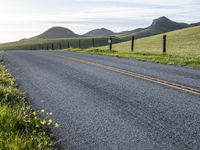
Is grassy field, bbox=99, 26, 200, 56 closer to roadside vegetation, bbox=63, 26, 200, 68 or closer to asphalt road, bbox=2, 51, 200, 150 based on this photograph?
roadside vegetation, bbox=63, 26, 200, 68

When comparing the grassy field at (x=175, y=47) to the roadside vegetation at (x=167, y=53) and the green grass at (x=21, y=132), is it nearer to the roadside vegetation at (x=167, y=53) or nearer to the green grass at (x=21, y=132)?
the roadside vegetation at (x=167, y=53)

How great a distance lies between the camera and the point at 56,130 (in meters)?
5.89

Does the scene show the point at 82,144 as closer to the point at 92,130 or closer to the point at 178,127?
the point at 92,130

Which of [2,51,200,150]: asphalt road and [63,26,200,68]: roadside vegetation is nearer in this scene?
[2,51,200,150]: asphalt road

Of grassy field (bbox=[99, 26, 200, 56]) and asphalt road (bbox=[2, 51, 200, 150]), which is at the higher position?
asphalt road (bbox=[2, 51, 200, 150])

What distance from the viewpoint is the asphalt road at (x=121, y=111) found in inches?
201

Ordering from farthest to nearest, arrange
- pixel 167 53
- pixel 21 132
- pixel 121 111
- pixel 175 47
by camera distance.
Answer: pixel 175 47 → pixel 167 53 → pixel 121 111 → pixel 21 132

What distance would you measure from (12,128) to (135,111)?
7.78 feet

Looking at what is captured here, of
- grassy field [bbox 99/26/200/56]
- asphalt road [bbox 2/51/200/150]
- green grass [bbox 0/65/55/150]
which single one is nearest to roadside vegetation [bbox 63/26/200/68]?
grassy field [bbox 99/26/200/56]

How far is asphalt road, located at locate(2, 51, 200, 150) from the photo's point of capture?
201 inches

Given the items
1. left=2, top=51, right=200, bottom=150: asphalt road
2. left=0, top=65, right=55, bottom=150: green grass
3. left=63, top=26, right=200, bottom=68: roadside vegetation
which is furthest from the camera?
left=63, top=26, right=200, bottom=68: roadside vegetation

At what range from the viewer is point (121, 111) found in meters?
6.79

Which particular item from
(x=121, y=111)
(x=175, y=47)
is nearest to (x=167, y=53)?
(x=175, y=47)

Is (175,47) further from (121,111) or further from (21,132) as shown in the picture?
(21,132)
